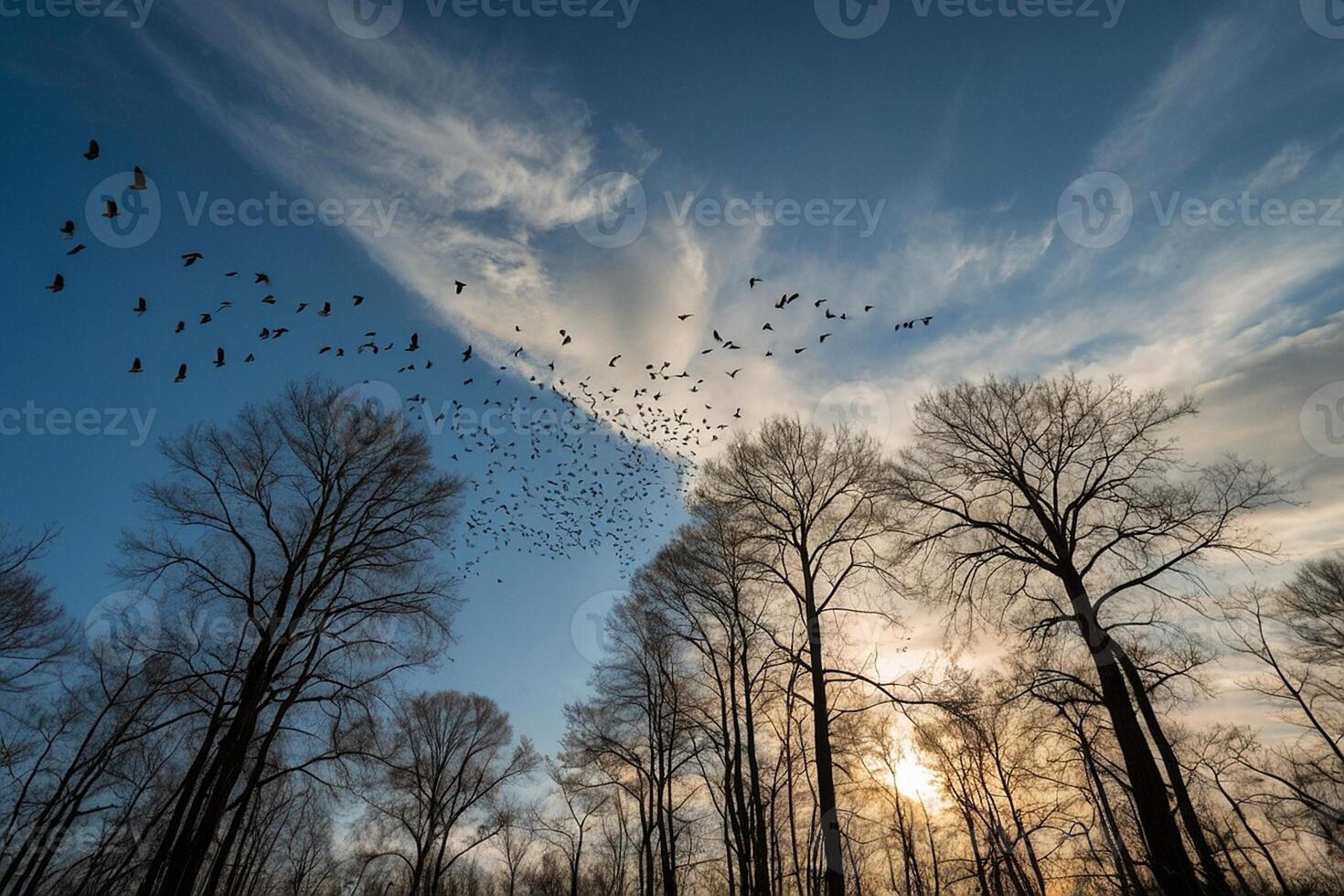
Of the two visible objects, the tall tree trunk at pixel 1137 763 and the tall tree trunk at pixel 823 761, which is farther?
the tall tree trunk at pixel 823 761

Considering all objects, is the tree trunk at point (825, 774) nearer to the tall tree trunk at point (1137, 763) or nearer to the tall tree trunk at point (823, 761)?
the tall tree trunk at point (823, 761)

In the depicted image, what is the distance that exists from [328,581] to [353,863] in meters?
29.9

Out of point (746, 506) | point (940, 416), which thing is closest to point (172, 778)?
point (746, 506)

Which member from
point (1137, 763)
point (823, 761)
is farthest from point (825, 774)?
point (1137, 763)

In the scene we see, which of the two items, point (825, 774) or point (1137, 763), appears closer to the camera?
point (1137, 763)

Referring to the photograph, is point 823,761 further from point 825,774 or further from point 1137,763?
point 1137,763

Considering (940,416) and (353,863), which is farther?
(353,863)

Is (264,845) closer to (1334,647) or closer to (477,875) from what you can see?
(477,875)

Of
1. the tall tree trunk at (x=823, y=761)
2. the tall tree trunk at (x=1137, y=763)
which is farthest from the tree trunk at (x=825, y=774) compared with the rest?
the tall tree trunk at (x=1137, y=763)

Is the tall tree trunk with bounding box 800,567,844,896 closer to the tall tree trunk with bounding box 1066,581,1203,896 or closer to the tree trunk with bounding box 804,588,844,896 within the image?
the tree trunk with bounding box 804,588,844,896

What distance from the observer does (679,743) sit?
65.4 feet

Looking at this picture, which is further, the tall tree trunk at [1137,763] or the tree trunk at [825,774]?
the tree trunk at [825,774]

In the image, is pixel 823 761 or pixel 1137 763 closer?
pixel 1137 763

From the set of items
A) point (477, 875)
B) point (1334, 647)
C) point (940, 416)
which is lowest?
point (477, 875)
